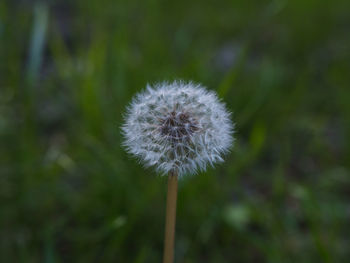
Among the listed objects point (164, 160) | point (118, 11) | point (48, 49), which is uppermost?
point (118, 11)

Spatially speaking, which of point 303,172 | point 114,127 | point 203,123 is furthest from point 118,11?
point 203,123

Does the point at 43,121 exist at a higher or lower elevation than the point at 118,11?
lower

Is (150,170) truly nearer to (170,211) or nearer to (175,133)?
(175,133)

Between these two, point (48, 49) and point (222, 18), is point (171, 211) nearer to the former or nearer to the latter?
point (48, 49)

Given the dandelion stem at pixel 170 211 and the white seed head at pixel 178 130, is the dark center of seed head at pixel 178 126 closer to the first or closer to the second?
the white seed head at pixel 178 130

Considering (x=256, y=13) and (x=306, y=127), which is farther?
(x=256, y=13)

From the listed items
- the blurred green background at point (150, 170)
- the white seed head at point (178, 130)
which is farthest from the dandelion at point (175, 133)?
the blurred green background at point (150, 170)

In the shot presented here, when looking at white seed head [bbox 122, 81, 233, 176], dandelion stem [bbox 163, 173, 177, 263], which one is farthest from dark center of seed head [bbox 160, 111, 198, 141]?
dandelion stem [bbox 163, 173, 177, 263]

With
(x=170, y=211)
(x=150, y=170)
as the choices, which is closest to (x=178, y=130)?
(x=170, y=211)
